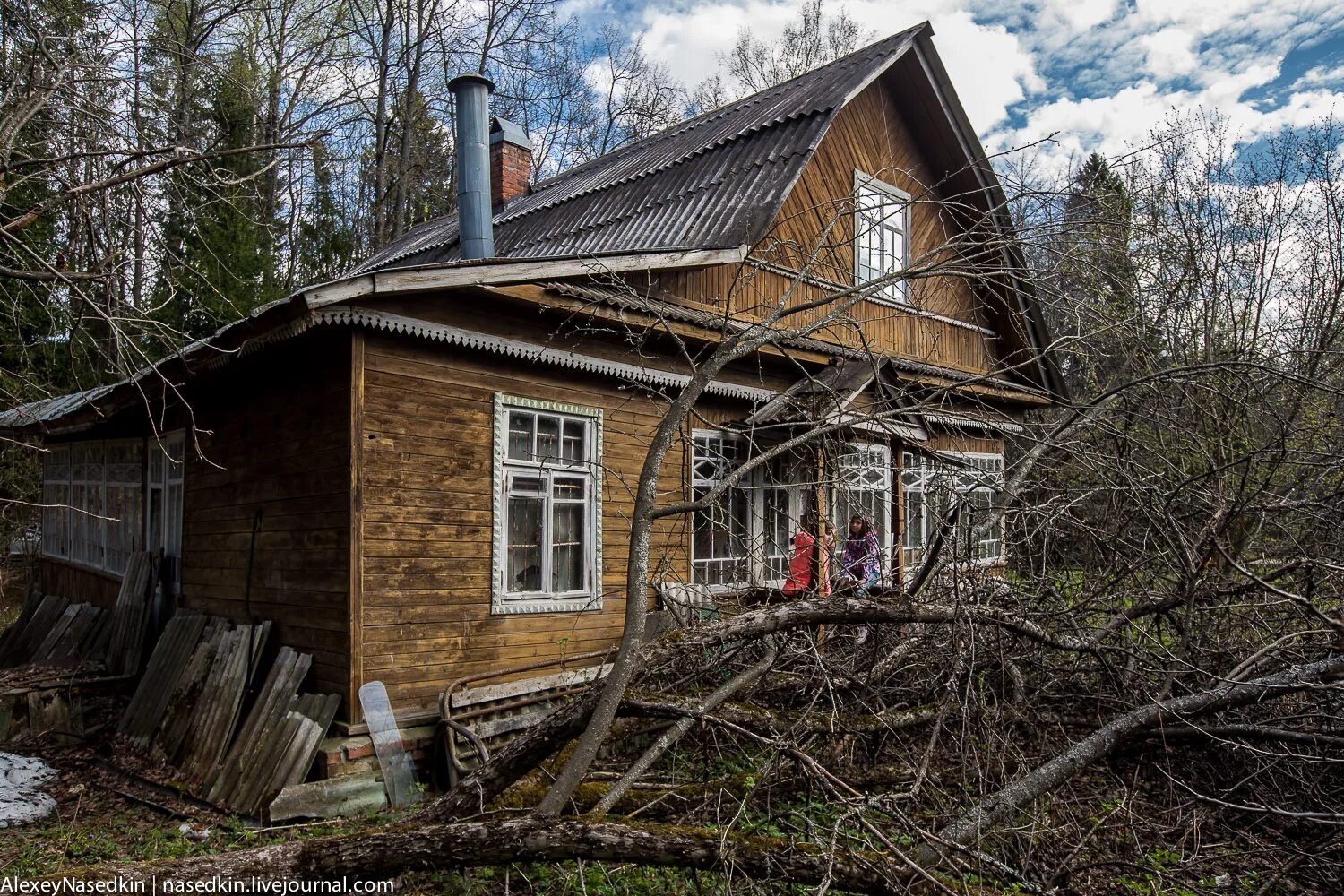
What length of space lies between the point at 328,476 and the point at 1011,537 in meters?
4.80

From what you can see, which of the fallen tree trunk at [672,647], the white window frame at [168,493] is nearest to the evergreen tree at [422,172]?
the white window frame at [168,493]

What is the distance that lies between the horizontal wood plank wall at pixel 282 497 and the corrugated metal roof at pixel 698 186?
1712 millimetres

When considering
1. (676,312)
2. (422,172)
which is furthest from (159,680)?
(422,172)

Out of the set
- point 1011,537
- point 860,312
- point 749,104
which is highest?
point 749,104

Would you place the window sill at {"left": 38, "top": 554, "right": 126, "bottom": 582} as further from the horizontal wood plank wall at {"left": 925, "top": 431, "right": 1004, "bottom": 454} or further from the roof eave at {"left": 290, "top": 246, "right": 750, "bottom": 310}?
the horizontal wood plank wall at {"left": 925, "top": 431, "right": 1004, "bottom": 454}

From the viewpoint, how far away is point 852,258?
10.3m

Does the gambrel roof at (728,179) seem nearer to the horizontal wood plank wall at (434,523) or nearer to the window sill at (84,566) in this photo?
the horizontal wood plank wall at (434,523)

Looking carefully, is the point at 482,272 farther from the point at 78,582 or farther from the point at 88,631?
the point at 78,582

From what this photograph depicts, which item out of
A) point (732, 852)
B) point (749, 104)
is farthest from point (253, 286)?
point (732, 852)

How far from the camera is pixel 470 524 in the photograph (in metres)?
6.69

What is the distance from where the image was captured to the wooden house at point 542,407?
597cm

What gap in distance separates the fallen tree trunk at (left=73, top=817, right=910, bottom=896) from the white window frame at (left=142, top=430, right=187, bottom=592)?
21.4ft

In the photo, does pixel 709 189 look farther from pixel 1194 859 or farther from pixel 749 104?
pixel 1194 859

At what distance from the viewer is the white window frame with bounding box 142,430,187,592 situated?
893 centimetres
